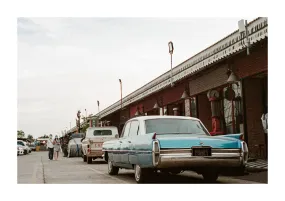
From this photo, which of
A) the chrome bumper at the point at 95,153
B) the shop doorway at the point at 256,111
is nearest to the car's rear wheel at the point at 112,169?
the shop doorway at the point at 256,111

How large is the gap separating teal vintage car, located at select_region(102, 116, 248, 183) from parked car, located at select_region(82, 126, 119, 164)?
32.3 ft

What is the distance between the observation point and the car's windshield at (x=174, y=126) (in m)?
10.7

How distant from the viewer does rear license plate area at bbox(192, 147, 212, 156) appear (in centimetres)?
948

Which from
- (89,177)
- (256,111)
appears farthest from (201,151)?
(256,111)

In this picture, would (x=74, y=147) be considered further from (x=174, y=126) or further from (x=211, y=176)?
(x=174, y=126)

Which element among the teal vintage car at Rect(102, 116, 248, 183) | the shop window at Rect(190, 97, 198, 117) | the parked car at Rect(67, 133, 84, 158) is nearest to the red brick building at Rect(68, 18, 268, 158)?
the shop window at Rect(190, 97, 198, 117)

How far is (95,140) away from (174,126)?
36.4 ft

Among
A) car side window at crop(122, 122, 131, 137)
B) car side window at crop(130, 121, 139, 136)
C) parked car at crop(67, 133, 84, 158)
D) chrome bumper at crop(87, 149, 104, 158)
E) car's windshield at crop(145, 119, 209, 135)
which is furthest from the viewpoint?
parked car at crop(67, 133, 84, 158)

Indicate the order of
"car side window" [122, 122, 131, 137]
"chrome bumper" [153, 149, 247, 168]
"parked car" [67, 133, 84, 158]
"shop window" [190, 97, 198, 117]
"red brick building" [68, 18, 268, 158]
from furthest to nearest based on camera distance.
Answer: "parked car" [67, 133, 84, 158]
"shop window" [190, 97, 198, 117]
"red brick building" [68, 18, 268, 158]
"car side window" [122, 122, 131, 137]
"chrome bumper" [153, 149, 247, 168]

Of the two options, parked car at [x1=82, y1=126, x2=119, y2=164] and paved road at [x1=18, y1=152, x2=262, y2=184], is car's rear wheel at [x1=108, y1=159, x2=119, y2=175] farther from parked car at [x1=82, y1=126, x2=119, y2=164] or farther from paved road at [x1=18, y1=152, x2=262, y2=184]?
parked car at [x1=82, y1=126, x2=119, y2=164]

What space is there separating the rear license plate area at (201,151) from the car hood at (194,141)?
0.08m
